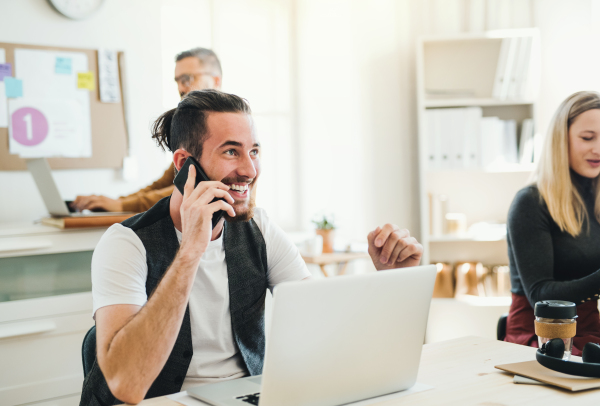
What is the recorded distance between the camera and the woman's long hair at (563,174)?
2.05 m

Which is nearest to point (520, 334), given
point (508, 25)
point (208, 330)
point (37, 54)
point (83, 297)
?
point (208, 330)

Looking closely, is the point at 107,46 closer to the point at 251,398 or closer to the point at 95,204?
the point at 95,204

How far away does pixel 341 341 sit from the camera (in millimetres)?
978

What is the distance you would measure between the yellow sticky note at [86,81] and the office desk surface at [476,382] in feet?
7.96

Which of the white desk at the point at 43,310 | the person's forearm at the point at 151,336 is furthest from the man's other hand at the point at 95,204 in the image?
the person's forearm at the point at 151,336

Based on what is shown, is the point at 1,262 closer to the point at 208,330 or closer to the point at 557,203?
the point at 208,330

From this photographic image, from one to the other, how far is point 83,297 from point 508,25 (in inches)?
114

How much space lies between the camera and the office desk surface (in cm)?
106

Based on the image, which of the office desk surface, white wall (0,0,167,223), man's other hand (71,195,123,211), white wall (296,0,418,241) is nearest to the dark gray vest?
the office desk surface

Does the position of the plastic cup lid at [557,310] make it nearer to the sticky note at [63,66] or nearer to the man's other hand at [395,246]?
the man's other hand at [395,246]

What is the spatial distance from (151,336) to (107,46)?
2.41 metres

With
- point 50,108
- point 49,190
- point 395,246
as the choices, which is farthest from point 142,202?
point 395,246

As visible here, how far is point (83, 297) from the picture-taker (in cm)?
258

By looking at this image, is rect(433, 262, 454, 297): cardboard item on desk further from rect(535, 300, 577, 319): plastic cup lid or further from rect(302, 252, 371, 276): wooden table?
rect(535, 300, 577, 319): plastic cup lid
